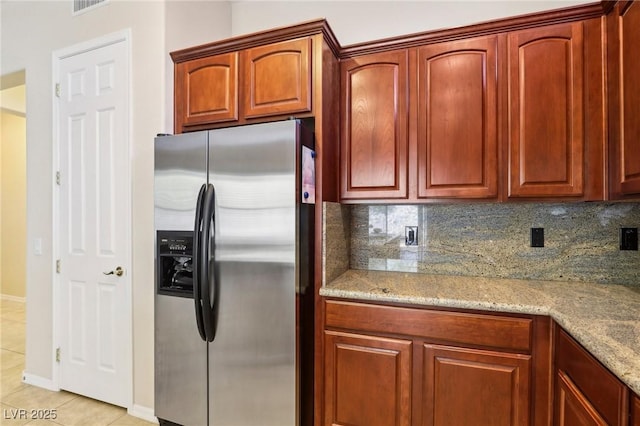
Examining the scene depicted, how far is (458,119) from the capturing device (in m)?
1.86

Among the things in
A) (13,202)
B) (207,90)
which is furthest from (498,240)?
(13,202)

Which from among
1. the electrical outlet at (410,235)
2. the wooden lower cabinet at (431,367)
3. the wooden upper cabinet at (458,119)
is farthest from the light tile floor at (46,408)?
the wooden upper cabinet at (458,119)

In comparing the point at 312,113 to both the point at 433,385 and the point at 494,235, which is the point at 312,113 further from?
the point at 433,385

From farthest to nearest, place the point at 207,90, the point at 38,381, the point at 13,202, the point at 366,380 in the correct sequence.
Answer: the point at 13,202 → the point at 38,381 → the point at 207,90 → the point at 366,380

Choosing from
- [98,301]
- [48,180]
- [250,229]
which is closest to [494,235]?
[250,229]

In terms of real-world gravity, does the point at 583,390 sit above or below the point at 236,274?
below

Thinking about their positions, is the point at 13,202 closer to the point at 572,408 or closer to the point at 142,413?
the point at 142,413

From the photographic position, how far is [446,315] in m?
1.56

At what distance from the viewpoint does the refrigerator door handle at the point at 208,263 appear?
5.59ft

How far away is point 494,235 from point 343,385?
1308 mm

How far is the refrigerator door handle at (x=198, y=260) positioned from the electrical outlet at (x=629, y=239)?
7.75ft

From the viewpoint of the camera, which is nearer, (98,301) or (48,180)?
(98,301)

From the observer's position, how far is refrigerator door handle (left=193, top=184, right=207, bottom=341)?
5.65 ft

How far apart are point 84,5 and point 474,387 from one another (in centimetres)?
353
